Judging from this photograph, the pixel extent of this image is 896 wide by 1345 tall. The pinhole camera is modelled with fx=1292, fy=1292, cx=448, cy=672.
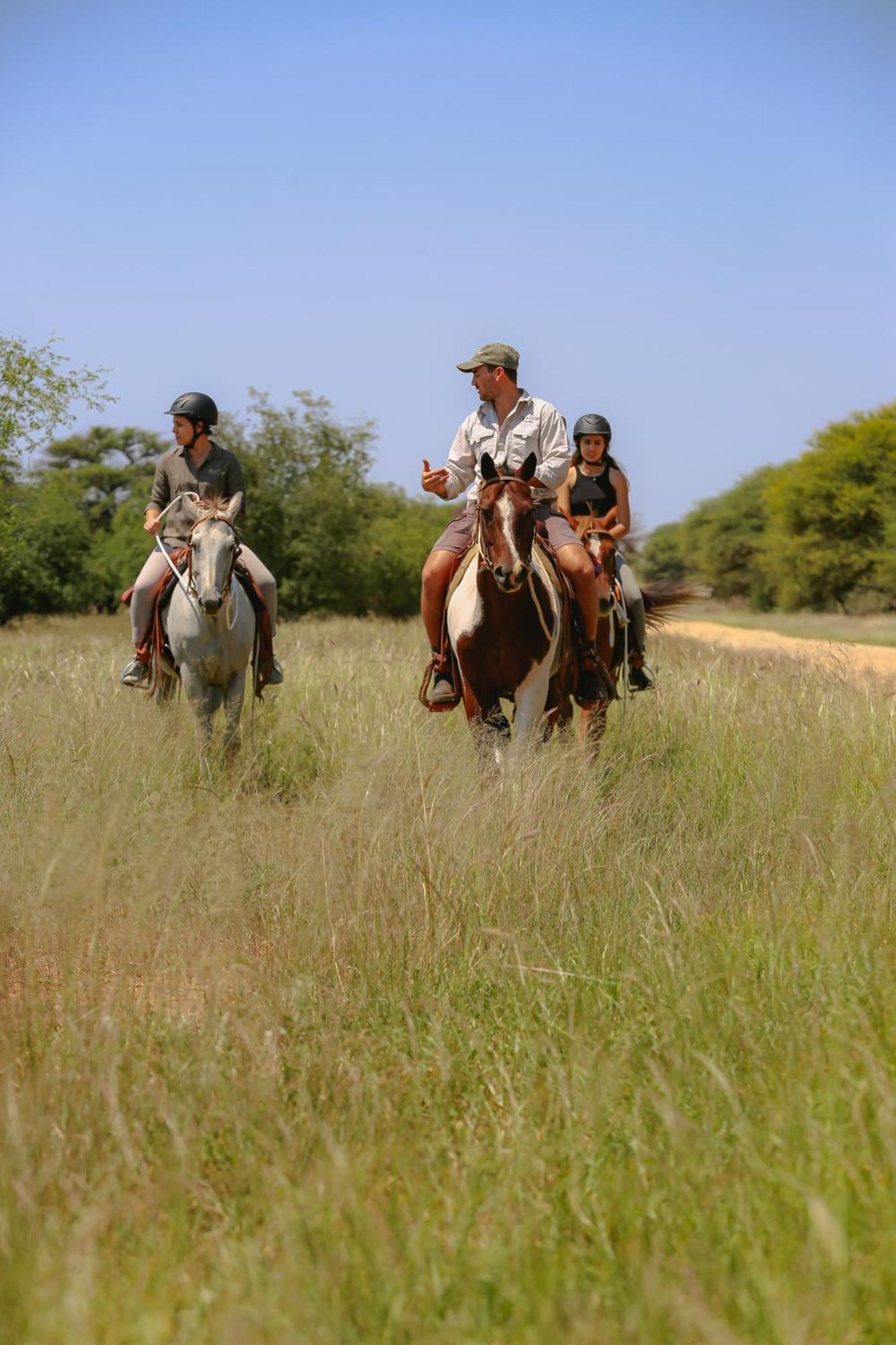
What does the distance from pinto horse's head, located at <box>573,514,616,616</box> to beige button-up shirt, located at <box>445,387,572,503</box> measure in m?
1.15

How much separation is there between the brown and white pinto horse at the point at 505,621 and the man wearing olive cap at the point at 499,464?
1.14 ft

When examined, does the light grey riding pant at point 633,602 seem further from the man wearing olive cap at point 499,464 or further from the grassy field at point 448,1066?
the grassy field at point 448,1066

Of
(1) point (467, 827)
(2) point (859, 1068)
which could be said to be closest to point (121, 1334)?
(2) point (859, 1068)

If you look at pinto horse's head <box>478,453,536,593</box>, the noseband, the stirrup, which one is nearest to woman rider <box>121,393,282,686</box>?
the noseband

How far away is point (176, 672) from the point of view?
947 centimetres

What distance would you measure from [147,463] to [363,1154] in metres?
90.8

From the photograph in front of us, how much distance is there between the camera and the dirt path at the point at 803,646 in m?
12.1

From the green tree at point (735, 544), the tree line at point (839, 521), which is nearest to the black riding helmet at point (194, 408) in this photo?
the tree line at point (839, 521)

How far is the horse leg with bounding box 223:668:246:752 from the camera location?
8695mm

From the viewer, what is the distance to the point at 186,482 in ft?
30.9

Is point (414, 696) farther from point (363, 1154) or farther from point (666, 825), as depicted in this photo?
point (363, 1154)

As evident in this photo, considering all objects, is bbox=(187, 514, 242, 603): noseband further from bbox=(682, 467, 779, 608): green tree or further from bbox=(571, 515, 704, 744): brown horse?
bbox=(682, 467, 779, 608): green tree

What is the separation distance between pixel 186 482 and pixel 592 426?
3.11 m

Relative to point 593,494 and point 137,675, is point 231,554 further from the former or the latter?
point 593,494
